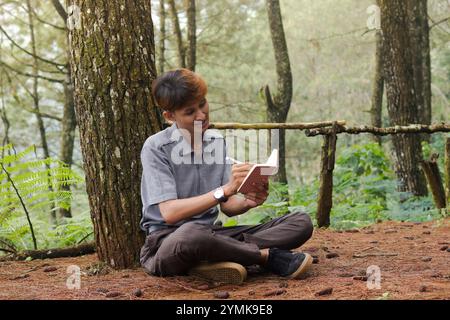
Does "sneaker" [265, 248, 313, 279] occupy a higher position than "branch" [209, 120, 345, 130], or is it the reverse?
"branch" [209, 120, 345, 130]

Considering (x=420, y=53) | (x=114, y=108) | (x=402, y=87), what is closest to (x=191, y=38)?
(x=420, y=53)

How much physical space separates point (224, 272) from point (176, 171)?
767 millimetres

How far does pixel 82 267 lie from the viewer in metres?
4.96

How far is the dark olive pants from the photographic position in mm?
→ 3949

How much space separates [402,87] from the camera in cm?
926

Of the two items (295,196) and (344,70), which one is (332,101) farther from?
(295,196)

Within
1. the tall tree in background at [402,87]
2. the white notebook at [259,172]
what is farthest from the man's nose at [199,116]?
the tall tree in background at [402,87]

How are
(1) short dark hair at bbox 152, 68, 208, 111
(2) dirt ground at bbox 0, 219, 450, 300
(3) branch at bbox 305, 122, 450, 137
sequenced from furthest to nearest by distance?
(3) branch at bbox 305, 122, 450, 137, (1) short dark hair at bbox 152, 68, 208, 111, (2) dirt ground at bbox 0, 219, 450, 300

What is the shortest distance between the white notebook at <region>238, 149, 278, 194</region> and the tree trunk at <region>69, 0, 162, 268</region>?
120 cm
